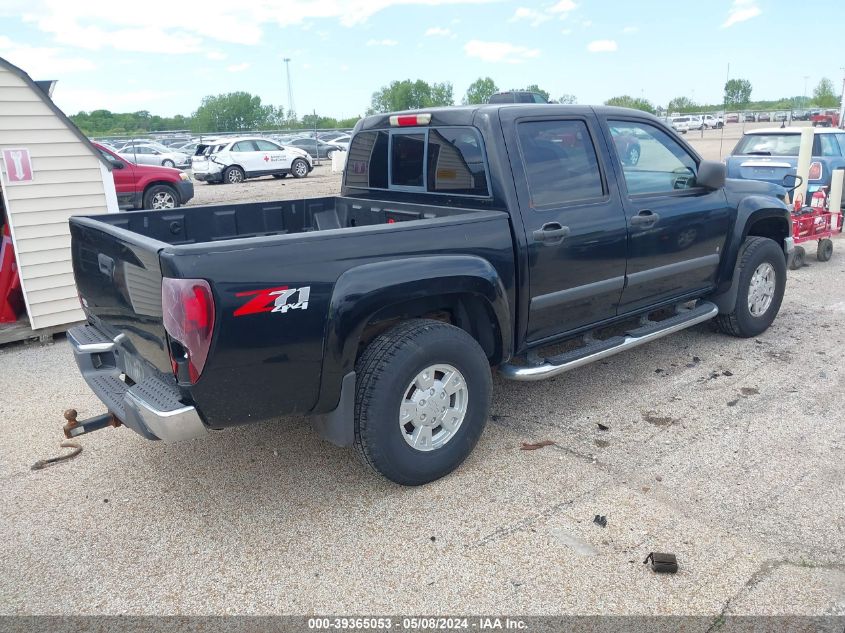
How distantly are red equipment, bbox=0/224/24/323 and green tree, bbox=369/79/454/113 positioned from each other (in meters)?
60.6

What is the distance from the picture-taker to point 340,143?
3612cm

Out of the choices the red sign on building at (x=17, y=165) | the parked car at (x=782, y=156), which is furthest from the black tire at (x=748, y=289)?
the parked car at (x=782, y=156)

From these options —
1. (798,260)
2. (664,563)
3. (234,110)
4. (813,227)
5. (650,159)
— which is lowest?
(664,563)

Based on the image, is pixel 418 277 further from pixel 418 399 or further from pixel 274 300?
pixel 274 300

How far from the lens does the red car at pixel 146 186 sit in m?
14.8

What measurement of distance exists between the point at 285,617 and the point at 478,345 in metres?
1.64

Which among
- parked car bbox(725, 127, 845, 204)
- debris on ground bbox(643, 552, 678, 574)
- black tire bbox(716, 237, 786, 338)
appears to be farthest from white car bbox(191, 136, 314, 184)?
debris on ground bbox(643, 552, 678, 574)

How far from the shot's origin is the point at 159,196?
608 inches

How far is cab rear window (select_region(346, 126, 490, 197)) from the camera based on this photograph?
409cm

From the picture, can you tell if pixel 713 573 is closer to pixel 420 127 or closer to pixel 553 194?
pixel 553 194

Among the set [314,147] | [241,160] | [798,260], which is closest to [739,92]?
[314,147]

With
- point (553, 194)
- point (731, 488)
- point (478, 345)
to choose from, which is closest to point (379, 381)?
point (478, 345)

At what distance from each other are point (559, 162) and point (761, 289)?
8.66 feet

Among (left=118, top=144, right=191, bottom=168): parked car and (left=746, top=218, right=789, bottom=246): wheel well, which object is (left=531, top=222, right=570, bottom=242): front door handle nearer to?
(left=746, top=218, right=789, bottom=246): wheel well
